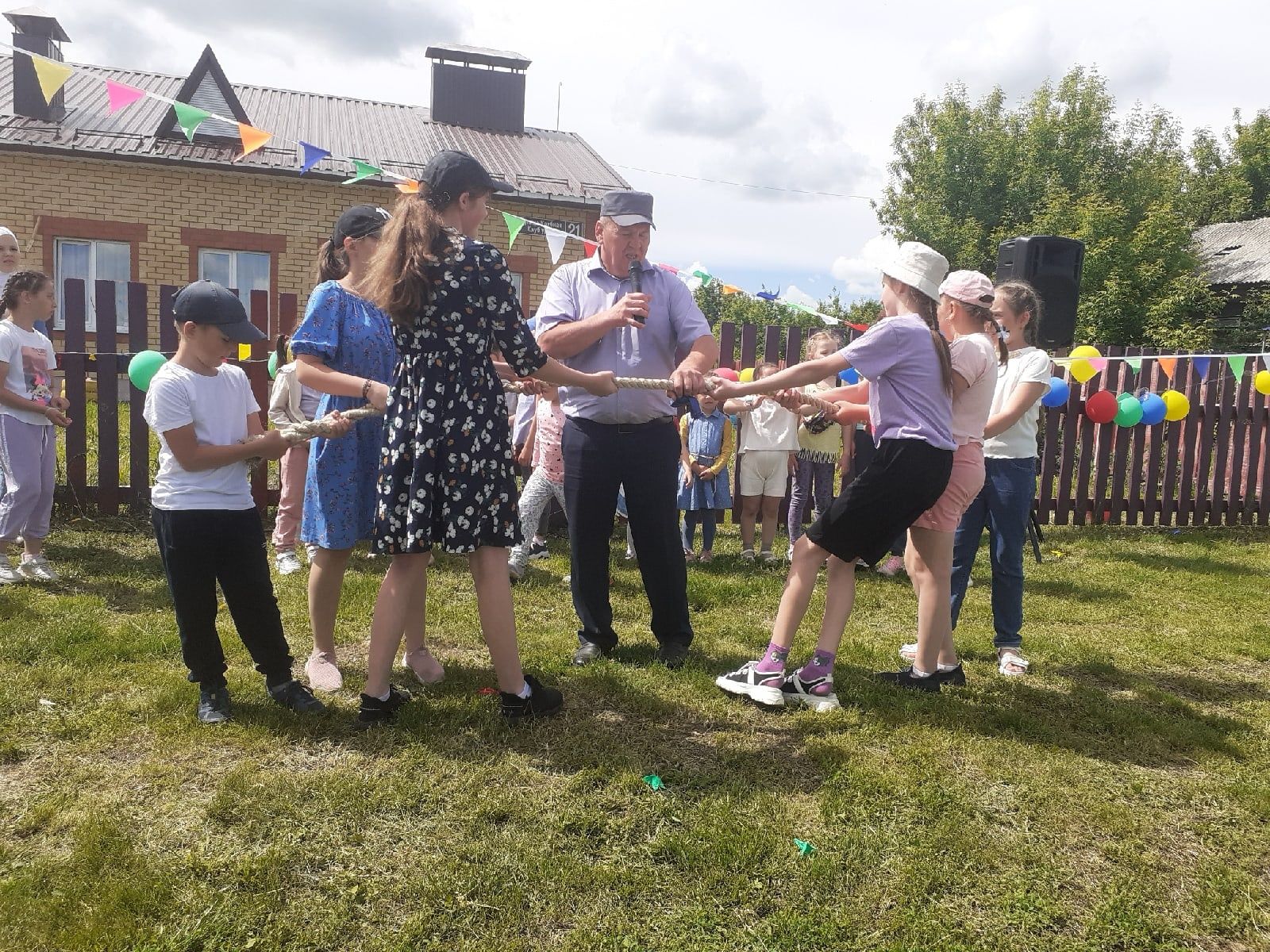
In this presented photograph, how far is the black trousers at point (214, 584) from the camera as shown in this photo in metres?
3.24

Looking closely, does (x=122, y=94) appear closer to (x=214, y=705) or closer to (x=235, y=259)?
(x=214, y=705)

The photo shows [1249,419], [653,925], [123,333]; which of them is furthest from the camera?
[123,333]

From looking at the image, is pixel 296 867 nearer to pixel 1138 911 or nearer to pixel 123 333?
pixel 1138 911

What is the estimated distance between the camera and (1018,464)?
4.43 meters

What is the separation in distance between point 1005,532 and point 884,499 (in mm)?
1194

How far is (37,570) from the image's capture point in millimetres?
5250

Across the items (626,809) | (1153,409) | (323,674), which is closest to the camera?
(626,809)

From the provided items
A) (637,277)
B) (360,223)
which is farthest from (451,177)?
(637,277)

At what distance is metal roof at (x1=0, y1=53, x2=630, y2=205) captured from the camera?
15.9 metres

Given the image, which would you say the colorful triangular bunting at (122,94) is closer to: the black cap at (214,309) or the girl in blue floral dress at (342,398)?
the girl in blue floral dress at (342,398)

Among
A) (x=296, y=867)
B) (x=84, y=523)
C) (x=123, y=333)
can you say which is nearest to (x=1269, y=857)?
(x=296, y=867)

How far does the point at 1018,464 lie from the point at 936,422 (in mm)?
1132

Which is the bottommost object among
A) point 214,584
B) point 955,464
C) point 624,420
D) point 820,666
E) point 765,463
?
point 820,666

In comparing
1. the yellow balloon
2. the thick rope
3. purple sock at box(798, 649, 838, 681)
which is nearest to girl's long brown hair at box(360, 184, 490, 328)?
the thick rope
